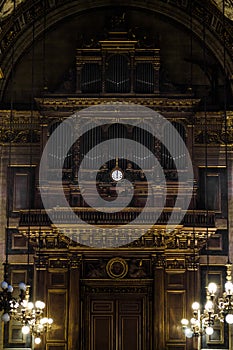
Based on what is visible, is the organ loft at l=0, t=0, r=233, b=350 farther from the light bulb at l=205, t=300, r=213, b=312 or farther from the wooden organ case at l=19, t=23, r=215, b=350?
the light bulb at l=205, t=300, r=213, b=312

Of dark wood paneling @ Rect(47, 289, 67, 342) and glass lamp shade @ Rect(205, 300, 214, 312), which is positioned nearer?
glass lamp shade @ Rect(205, 300, 214, 312)

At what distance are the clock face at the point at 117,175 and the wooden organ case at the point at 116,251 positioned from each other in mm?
121

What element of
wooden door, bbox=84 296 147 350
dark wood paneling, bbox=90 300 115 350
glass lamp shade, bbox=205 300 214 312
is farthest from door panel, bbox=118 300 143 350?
glass lamp shade, bbox=205 300 214 312

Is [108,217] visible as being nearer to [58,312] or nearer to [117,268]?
[117,268]

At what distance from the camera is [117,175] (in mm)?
24750

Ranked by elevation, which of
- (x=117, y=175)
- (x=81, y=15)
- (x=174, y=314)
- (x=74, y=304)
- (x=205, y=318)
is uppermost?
(x=81, y=15)

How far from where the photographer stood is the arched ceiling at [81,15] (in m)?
26.2

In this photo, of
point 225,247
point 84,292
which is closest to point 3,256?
point 84,292

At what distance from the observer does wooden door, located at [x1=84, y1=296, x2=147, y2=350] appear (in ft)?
80.2

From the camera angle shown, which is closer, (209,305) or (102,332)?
(209,305)

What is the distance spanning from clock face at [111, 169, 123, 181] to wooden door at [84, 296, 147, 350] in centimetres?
322

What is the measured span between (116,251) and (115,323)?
1943 millimetres

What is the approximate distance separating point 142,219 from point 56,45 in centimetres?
622

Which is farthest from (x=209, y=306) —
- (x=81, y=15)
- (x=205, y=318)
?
(x=81, y=15)
